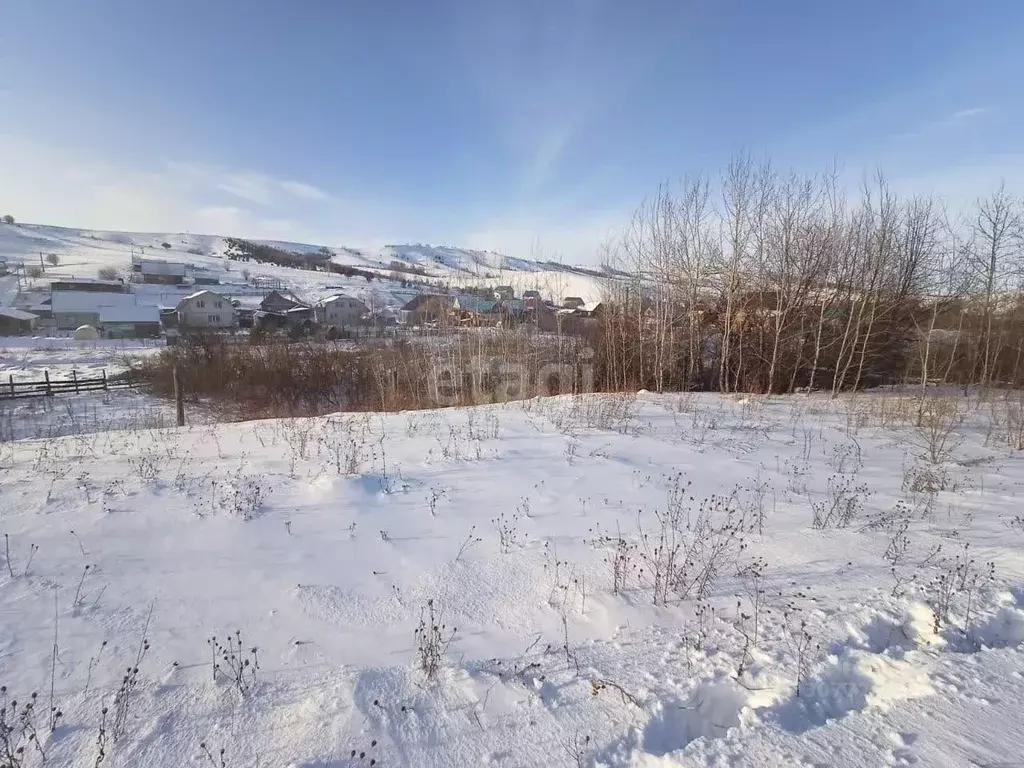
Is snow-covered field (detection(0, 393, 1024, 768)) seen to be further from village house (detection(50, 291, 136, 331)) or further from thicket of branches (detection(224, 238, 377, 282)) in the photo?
thicket of branches (detection(224, 238, 377, 282))

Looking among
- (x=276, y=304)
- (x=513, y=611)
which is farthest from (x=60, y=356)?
(x=513, y=611)

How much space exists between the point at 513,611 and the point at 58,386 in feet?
92.4

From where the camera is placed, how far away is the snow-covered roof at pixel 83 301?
53103 millimetres

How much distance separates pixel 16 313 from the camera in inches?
1978

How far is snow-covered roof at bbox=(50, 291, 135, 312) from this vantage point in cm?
5310

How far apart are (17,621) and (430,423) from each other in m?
6.45

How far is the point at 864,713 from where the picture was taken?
218 cm

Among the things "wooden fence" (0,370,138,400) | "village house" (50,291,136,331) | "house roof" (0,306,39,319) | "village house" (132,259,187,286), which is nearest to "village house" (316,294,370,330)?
"village house" (50,291,136,331)

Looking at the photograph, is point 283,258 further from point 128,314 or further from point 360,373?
point 360,373

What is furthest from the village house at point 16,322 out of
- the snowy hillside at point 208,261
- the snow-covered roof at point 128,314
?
the snowy hillside at point 208,261

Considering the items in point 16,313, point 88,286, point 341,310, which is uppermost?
point 88,286

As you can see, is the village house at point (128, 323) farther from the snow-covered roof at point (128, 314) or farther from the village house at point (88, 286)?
the village house at point (88, 286)

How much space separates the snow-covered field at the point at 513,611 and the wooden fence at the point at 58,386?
2059cm

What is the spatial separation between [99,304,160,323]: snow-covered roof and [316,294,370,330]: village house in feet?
54.7
